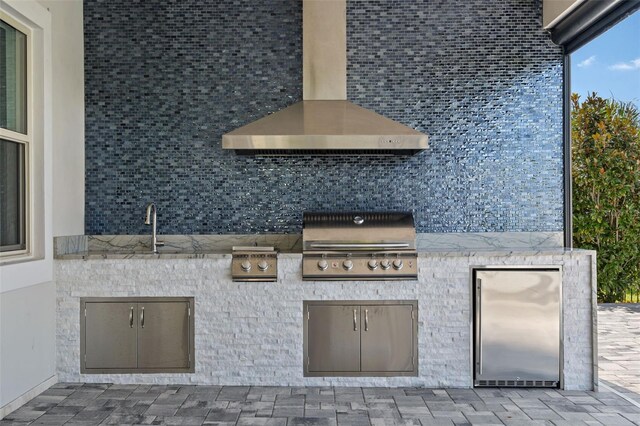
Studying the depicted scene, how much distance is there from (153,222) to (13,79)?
1.43 m

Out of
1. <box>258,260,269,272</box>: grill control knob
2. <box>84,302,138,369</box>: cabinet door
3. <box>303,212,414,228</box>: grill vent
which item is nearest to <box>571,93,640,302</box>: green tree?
<box>303,212,414,228</box>: grill vent

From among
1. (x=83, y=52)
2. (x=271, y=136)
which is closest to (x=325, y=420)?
(x=271, y=136)

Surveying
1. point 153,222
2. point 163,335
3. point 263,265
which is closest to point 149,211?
point 153,222

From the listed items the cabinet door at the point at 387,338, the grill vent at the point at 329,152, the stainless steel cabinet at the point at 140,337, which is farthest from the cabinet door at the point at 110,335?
the cabinet door at the point at 387,338

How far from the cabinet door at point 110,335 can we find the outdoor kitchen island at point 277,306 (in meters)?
0.08

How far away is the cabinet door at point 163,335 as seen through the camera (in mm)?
3953

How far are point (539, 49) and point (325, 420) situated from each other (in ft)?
11.5

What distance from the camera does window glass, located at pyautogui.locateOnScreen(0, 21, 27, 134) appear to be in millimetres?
3562

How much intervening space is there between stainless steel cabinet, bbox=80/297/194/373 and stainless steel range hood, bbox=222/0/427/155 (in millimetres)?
1300

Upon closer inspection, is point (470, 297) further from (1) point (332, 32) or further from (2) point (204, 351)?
(1) point (332, 32)

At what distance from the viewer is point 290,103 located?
181 inches

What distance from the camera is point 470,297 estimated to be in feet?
12.9

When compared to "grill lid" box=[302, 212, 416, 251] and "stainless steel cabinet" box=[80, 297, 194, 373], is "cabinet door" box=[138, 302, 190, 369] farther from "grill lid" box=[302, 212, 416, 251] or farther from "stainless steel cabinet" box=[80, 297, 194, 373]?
"grill lid" box=[302, 212, 416, 251]

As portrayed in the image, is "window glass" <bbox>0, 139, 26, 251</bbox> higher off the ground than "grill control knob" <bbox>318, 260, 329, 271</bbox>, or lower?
higher
